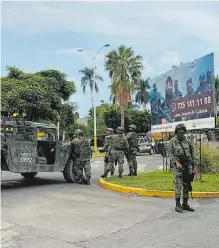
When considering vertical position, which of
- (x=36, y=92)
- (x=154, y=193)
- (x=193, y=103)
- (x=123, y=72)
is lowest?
(x=154, y=193)

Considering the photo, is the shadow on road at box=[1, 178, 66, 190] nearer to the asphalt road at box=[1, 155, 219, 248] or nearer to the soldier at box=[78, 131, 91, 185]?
the soldier at box=[78, 131, 91, 185]

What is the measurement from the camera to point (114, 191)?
10.1 metres

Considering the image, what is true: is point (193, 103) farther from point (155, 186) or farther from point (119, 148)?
point (155, 186)

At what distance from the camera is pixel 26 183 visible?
11.6 meters

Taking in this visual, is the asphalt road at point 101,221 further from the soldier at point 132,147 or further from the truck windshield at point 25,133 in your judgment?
the soldier at point 132,147

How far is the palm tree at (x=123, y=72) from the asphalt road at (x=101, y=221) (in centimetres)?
2924

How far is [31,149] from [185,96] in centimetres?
534

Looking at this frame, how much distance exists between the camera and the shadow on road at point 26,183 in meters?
10.9

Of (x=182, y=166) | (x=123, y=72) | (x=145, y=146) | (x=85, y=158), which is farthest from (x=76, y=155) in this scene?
(x=123, y=72)

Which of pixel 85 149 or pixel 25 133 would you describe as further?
pixel 85 149

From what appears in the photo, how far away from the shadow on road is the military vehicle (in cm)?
51

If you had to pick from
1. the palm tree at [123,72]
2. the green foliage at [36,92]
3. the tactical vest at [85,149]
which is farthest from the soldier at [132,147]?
the palm tree at [123,72]

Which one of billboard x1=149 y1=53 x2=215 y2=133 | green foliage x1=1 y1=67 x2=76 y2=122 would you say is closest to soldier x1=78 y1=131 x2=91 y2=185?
billboard x1=149 y1=53 x2=215 y2=133

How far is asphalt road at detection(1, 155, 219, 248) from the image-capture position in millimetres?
5230
